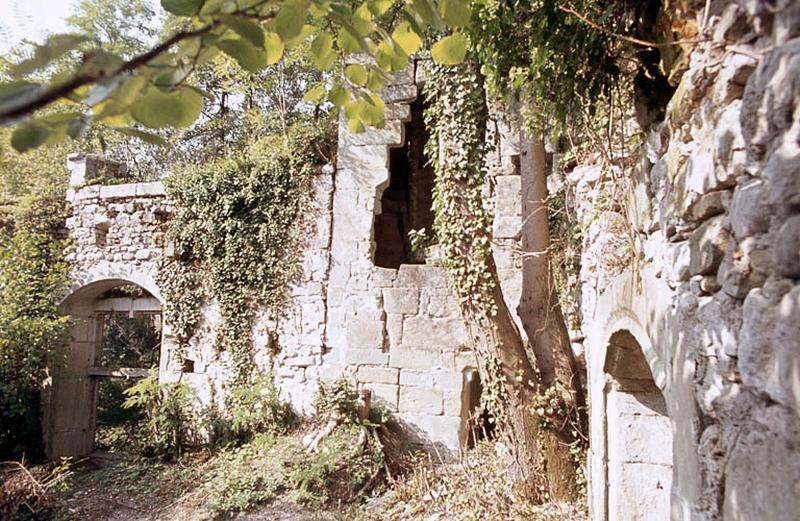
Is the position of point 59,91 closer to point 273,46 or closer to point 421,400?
point 273,46

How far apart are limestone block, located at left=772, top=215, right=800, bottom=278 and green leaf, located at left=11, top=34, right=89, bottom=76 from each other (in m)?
1.34

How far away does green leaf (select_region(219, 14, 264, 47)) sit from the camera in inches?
34.4

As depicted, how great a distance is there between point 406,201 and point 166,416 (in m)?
4.82

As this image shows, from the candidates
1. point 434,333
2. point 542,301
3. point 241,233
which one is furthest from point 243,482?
point 542,301

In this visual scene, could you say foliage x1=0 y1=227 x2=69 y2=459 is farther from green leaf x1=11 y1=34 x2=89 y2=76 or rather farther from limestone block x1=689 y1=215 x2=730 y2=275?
limestone block x1=689 y1=215 x2=730 y2=275

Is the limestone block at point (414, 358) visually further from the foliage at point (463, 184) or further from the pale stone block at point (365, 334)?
the foliage at point (463, 184)

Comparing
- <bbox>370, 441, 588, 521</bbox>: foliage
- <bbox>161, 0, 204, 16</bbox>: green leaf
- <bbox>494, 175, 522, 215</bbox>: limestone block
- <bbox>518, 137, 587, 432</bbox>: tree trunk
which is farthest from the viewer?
<bbox>494, 175, 522, 215</bbox>: limestone block

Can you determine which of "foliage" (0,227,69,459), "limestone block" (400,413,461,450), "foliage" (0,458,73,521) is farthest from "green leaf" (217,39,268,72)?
"foliage" (0,227,69,459)

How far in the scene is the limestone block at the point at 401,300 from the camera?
23.0 feet

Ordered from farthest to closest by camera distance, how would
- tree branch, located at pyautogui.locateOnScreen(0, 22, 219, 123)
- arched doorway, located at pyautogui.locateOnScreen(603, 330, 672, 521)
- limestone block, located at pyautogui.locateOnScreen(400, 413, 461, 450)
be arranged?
limestone block, located at pyautogui.locateOnScreen(400, 413, 461, 450) < arched doorway, located at pyautogui.locateOnScreen(603, 330, 672, 521) < tree branch, located at pyautogui.locateOnScreen(0, 22, 219, 123)

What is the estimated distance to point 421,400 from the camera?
6.84 m

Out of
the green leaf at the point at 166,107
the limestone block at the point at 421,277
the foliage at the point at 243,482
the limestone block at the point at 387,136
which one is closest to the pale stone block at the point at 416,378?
the limestone block at the point at 421,277

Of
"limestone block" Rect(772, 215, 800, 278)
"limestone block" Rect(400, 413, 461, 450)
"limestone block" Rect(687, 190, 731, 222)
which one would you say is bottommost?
"limestone block" Rect(400, 413, 461, 450)

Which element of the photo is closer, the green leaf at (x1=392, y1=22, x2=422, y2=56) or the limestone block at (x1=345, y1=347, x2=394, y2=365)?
the green leaf at (x1=392, y1=22, x2=422, y2=56)
